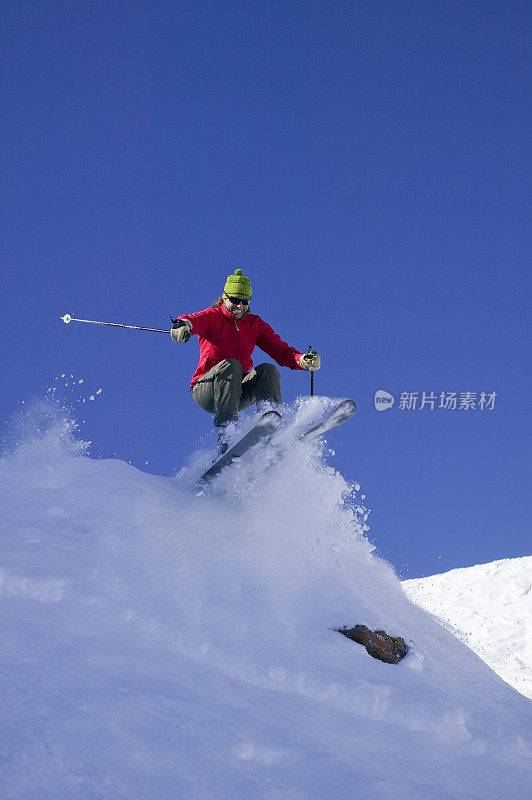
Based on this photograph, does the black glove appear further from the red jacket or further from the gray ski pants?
the gray ski pants

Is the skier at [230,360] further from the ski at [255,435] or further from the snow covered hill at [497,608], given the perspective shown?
the snow covered hill at [497,608]

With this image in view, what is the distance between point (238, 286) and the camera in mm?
6633

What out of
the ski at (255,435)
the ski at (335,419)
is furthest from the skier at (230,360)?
the ski at (335,419)

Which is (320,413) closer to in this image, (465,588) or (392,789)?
(392,789)

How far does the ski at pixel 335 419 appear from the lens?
240 inches

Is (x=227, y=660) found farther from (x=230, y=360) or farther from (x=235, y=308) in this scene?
(x=235, y=308)

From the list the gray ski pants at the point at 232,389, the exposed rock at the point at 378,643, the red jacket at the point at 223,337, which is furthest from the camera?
the red jacket at the point at 223,337

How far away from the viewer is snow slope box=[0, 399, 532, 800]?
2.08m

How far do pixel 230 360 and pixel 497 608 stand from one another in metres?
21.9

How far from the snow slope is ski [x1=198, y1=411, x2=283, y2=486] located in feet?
0.56

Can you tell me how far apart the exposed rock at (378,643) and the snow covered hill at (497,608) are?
15.7 metres

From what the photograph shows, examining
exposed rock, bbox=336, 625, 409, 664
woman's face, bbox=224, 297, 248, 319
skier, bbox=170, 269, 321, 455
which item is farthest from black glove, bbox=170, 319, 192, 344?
exposed rock, bbox=336, 625, 409, 664

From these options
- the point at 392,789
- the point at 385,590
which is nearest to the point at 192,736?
the point at 392,789

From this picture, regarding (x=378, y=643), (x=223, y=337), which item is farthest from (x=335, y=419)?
(x=378, y=643)
